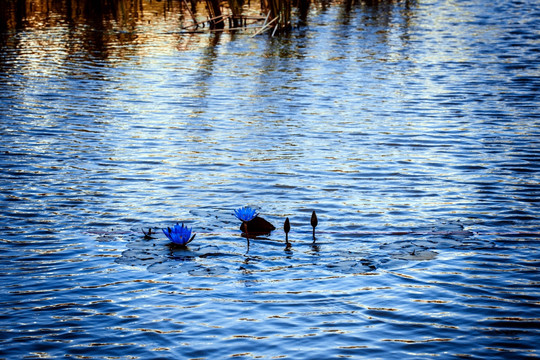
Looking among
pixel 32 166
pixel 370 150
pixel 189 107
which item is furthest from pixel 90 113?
pixel 370 150

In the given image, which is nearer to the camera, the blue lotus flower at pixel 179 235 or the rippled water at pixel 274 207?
the rippled water at pixel 274 207

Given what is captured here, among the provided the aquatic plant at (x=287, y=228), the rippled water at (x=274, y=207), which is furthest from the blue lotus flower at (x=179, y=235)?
the aquatic plant at (x=287, y=228)

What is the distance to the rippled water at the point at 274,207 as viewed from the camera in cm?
477

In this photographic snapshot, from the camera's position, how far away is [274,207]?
7406mm

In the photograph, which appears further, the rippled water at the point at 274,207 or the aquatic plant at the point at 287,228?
the aquatic plant at the point at 287,228

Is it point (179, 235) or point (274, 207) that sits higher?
point (179, 235)

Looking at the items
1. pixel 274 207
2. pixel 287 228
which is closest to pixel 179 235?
pixel 287 228

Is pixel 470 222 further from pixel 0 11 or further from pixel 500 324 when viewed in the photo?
pixel 0 11

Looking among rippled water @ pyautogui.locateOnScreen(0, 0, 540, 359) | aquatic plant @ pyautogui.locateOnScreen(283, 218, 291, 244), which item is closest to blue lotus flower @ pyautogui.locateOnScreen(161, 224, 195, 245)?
rippled water @ pyautogui.locateOnScreen(0, 0, 540, 359)

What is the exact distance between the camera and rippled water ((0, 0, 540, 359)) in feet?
15.6

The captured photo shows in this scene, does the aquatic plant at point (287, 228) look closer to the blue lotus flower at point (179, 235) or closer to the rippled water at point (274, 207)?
the rippled water at point (274, 207)

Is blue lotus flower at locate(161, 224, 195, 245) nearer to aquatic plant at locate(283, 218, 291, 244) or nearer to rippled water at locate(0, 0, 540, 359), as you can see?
rippled water at locate(0, 0, 540, 359)

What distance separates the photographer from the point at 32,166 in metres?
9.00

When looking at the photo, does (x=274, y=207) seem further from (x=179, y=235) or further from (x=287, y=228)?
(x=179, y=235)
